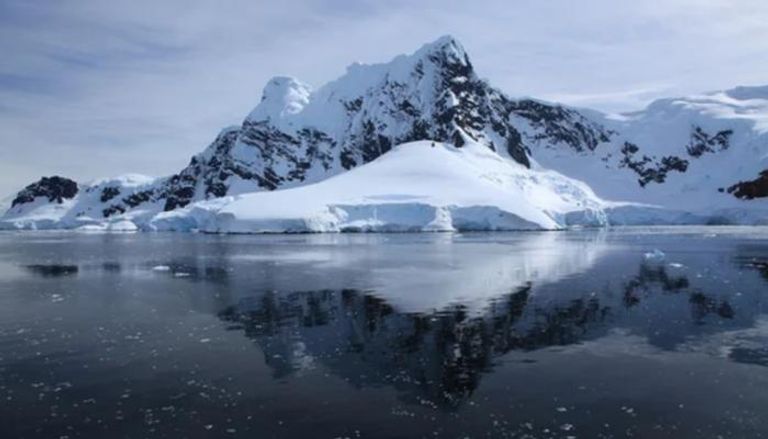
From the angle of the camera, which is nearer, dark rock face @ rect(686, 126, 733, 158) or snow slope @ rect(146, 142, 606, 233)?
snow slope @ rect(146, 142, 606, 233)

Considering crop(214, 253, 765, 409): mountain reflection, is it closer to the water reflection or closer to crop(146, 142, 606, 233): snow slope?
the water reflection

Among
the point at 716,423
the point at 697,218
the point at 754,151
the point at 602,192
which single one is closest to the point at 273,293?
the point at 716,423

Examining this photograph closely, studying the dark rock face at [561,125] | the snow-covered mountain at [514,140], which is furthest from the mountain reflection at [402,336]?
the dark rock face at [561,125]

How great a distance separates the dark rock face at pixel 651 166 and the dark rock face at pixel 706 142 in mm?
4139

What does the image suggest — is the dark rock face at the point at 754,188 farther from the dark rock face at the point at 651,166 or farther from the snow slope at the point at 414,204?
the snow slope at the point at 414,204

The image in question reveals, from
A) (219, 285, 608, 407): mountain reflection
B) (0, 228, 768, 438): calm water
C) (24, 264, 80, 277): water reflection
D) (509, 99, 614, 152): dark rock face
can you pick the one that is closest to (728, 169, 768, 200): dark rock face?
(509, 99, 614, 152): dark rock face

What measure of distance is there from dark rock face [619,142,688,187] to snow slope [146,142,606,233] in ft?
144

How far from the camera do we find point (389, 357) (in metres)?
16.9

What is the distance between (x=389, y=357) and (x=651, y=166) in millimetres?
162101

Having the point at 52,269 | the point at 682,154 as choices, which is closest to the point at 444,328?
the point at 52,269

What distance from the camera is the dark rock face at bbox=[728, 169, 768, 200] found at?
135250 millimetres

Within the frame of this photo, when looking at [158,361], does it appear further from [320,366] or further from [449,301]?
[449,301]

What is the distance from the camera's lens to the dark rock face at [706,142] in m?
162

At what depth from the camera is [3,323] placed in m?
21.6
